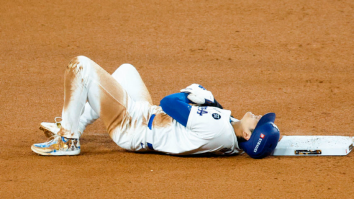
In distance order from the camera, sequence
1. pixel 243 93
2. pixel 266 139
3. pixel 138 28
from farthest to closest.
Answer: pixel 138 28, pixel 243 93, pixel 266 139

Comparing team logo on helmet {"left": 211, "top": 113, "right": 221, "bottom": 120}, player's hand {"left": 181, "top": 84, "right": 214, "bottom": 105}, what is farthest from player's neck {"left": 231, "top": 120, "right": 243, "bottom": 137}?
player's hand {"left": 181, "top": 84, "right": 214, "bottom": 105}

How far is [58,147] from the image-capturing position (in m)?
3.83

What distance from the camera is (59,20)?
727cm

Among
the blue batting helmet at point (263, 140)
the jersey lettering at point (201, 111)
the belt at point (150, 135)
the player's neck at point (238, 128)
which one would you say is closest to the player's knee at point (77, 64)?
the belt at point (150, 135)

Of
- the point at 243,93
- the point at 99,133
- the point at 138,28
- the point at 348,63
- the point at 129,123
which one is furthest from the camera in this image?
the point at 138,28

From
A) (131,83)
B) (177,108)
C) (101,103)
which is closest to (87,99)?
(101,103)

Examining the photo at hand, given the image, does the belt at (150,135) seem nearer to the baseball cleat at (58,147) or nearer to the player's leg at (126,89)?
the player's leg at (126,89)

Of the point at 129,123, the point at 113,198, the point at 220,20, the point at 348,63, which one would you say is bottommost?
the point at 113,198

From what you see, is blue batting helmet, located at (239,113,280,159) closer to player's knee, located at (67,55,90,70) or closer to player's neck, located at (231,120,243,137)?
player's neck, located at (231,120,243,137)

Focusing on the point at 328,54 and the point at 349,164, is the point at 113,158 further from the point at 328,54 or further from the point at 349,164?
the point at 328,54

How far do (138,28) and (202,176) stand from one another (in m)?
4.00

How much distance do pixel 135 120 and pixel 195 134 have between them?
1.71 ft

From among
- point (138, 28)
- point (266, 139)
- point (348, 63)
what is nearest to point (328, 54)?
point (348, 63)

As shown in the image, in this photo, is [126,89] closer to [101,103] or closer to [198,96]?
[101,103]
